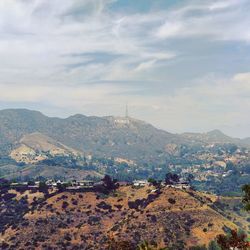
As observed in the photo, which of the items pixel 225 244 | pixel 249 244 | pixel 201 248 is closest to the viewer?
pixel 249 244

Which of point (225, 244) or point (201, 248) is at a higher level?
point (225, 244)

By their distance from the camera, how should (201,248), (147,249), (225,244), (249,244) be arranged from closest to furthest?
(249,244) → (225,244) → (147,249) → (201,248)

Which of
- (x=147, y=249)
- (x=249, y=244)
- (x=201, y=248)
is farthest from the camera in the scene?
(x=201, y=248)

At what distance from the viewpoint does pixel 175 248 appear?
19800 cm

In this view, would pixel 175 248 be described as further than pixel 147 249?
Yes

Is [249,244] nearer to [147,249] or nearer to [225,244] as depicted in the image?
[225,244]

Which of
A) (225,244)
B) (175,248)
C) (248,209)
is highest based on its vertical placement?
(248,209)

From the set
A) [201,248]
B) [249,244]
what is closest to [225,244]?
[249,244]

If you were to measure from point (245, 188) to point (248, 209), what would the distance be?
2.87 m

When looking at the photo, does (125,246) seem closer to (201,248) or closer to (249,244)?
(249,244)

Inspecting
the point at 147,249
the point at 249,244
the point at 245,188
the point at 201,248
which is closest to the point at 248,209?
the point at 245,188

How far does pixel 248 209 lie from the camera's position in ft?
195

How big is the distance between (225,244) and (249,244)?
5.12 metres

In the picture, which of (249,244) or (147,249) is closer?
(249,244)
